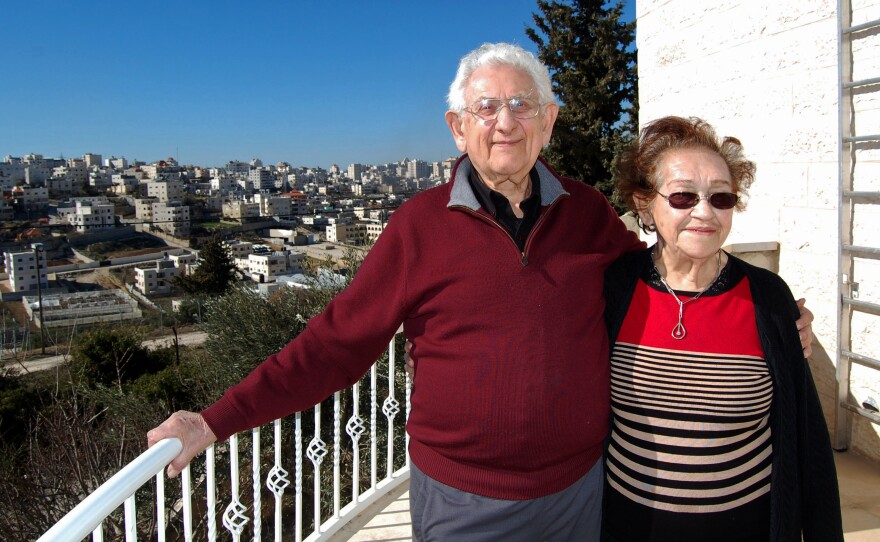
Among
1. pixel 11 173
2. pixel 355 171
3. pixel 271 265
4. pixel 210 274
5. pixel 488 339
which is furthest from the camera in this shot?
pixel 355 171

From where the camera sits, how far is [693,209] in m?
1.33

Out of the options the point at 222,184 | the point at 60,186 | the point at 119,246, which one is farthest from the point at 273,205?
the point at 60,186

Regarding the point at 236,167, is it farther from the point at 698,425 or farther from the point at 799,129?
the point at 698,425

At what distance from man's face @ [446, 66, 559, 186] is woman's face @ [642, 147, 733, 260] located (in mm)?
303

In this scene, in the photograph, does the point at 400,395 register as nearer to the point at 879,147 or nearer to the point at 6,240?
the point at 879,147

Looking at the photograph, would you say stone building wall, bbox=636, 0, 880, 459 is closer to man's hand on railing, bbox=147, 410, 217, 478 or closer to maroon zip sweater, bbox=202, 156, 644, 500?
maroon zip sweater, bbox=202, 156, 644, 500

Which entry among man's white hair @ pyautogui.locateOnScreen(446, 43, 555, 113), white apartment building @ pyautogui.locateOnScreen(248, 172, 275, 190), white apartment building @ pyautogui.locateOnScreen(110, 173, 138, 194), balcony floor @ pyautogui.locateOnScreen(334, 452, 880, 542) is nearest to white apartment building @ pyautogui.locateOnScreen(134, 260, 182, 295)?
balcony floor @ pyautogui.locateOnScreen(334, 452, 880, 542)

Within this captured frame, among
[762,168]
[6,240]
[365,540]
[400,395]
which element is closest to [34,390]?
[400,395]

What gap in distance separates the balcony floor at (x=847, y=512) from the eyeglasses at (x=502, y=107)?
1543 millimetres

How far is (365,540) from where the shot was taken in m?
2.15

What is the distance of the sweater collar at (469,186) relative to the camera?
1.27 m

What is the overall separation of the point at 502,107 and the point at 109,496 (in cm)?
103

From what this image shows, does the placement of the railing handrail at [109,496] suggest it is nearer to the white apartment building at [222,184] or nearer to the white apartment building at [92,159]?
the white apartment building at [222,184]

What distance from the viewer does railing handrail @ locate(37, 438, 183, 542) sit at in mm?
863
